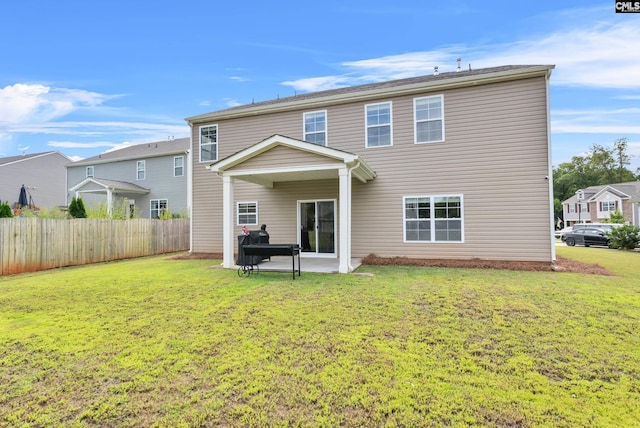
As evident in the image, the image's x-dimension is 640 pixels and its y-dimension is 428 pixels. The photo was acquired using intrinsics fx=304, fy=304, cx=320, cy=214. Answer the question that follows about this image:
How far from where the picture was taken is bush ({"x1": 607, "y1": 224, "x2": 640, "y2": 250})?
14961 mm

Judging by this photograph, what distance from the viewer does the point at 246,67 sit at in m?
15.2

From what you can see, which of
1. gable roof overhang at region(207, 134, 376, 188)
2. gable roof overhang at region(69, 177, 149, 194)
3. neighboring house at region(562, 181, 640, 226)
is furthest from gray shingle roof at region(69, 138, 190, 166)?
neighboring house at region(562, 181, 640, 226)

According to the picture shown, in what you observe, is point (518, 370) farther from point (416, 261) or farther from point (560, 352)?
point (416, 261)

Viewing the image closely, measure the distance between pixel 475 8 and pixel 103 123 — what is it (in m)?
28.1

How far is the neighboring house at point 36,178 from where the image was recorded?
925 inches

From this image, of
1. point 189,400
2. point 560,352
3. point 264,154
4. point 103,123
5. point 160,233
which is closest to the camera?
point 189,400

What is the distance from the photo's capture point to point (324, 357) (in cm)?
331

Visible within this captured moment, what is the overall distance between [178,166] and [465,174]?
17.3 metres

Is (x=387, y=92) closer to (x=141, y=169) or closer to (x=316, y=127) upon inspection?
(x=316, y=127)

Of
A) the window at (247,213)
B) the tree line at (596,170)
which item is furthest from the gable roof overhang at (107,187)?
the tree line at (596,170)

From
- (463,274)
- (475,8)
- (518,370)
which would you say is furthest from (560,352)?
(475,8)

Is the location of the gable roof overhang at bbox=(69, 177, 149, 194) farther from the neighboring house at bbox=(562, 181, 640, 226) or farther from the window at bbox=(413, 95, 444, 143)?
the neighboring house at bbox=(562, 181, 640, 226)

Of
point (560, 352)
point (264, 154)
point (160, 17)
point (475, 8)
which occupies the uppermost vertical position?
point (160, 17)

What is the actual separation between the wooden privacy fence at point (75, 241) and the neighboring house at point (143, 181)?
14.6ft
